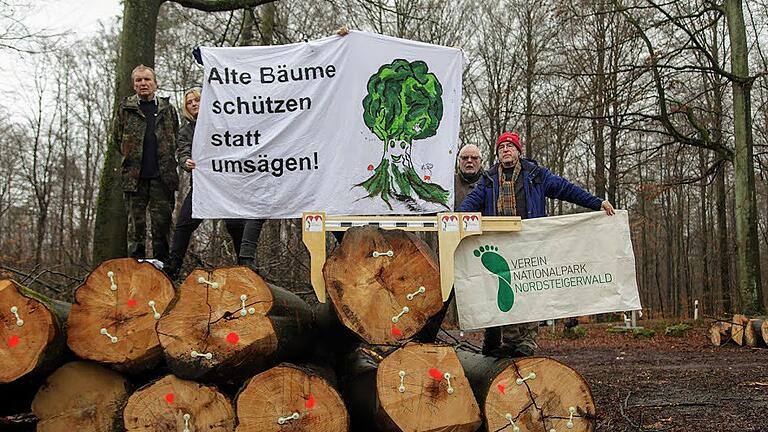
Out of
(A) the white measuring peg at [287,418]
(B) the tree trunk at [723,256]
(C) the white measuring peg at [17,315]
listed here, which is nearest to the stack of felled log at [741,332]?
(B) the tree trunk at [723,256]

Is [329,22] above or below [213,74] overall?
above

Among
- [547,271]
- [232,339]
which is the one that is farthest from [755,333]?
[232,339]

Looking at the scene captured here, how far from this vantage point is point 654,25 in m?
15.3

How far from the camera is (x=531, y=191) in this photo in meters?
5.50

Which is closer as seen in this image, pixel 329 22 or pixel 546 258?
pixel 546 258

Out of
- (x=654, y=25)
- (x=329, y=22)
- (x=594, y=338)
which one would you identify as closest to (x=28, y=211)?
(x=329, y=22)

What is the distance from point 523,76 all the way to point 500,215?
20606mm

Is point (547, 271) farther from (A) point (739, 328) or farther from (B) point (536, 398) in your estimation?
(A) point (739, 328)

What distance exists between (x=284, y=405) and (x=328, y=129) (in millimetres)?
2740

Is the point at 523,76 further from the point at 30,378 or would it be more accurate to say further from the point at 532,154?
the point at 30,378

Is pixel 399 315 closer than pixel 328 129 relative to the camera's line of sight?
Yes

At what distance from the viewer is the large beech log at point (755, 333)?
13.3 metres

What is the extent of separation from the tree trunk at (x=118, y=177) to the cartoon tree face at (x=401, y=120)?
125 inches

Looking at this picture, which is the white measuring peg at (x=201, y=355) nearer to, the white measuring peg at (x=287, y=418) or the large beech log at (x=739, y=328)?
the white measuring peg at (x=287, y=418)
